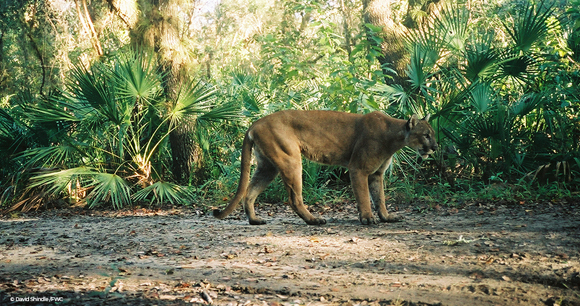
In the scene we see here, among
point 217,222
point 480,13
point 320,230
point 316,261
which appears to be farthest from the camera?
point 480,13

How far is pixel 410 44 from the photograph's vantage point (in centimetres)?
980

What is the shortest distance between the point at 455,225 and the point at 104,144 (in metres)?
6.25

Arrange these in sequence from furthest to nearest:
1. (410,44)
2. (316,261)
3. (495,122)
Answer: (410,44) → (495,122) → (316,261)

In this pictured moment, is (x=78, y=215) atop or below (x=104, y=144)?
below

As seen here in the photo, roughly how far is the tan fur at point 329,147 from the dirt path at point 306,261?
40cm

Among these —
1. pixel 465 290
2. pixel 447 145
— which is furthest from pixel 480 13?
pixel 465 290

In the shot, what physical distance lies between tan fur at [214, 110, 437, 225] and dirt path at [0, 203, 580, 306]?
15.9 inches

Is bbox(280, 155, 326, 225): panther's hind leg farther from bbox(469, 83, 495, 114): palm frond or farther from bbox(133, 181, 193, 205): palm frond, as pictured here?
bbox(469, 83, 495, 114): palm frond

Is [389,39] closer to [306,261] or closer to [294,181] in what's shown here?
[294,181]

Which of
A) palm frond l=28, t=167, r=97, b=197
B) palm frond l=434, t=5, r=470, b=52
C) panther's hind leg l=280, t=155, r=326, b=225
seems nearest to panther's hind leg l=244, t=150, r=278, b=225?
panther's hind leg l=280, t=155, r=326, b=225

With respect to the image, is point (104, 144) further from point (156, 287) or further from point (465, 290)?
point (465, 290)

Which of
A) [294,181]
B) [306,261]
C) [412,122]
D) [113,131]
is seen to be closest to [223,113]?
[113,131]

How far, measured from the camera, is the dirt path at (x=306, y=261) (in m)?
3.72

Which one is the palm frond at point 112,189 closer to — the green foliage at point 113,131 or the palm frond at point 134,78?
the green foliage at point 113,131
